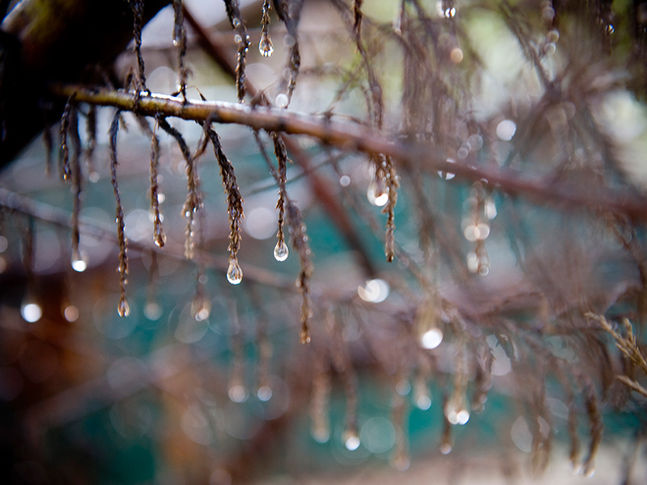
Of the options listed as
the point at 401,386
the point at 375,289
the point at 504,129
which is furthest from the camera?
the point at 375,289

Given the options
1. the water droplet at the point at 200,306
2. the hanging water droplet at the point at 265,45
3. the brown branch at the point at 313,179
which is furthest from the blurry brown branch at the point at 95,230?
the hanging water droplet at the point at 265,45

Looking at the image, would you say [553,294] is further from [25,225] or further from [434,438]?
[434,438]

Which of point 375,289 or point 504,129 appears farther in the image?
point 375,289

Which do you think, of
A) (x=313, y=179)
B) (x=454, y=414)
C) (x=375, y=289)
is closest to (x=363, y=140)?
(x=454, y=414)

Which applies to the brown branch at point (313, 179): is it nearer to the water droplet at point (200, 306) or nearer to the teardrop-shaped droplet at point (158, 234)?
the water droplet at point (200, 306)

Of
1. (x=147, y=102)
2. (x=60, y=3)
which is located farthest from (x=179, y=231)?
(x=147, y=102)

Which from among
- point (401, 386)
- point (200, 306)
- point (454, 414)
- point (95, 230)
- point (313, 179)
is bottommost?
point (454, 414)

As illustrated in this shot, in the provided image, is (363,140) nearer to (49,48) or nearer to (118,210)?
(118,210)

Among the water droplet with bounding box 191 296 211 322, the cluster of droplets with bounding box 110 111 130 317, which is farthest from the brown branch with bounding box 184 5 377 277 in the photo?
the cluster of droplets with bounding box 110 111 130 317
